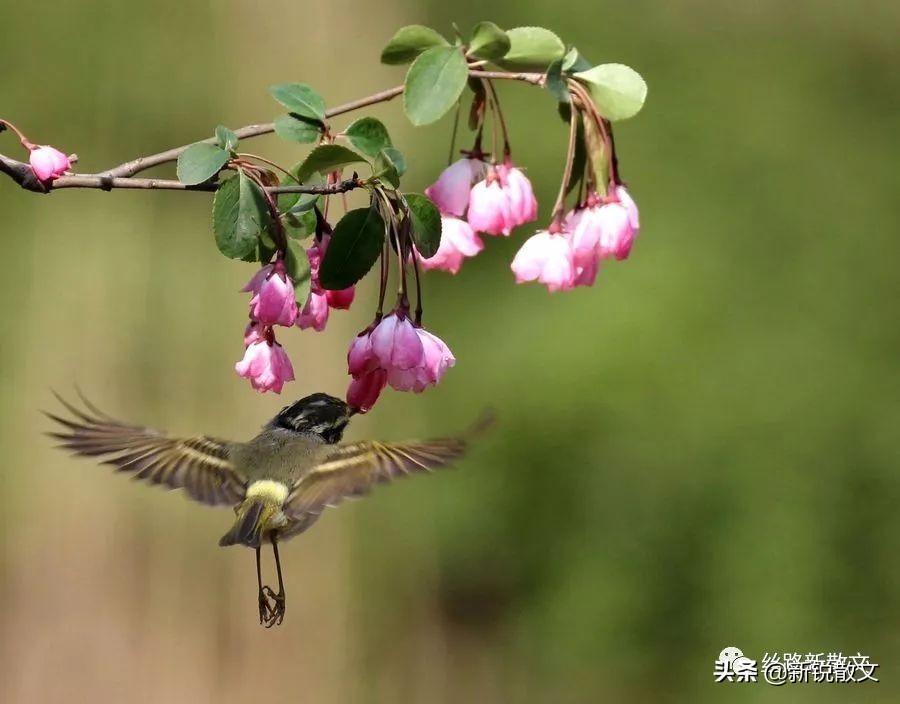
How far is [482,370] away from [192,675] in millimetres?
1901

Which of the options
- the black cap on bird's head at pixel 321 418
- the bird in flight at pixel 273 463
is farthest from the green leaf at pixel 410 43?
the black cap on bird's head at pixel 321 418

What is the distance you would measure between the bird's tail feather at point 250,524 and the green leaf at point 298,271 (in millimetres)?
606

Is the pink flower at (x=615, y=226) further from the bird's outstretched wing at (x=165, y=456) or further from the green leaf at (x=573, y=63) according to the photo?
the bird's outstretched wing at (x=165, y=456)

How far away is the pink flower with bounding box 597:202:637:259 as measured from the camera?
6.32 ft

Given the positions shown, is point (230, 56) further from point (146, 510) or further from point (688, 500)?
point (688, 500)

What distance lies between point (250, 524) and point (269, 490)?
0.30ft

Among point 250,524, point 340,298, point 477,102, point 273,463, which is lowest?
point 250,524

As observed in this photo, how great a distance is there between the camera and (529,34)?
1.87 m

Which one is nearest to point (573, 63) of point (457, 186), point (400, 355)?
point (457, 186)

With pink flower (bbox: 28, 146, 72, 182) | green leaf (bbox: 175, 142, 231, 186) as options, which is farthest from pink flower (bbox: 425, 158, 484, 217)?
pink flower (bbox: 28, 146, 72, 182)

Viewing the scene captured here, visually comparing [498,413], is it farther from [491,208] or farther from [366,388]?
[366,388]

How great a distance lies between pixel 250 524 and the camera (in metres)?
2.28

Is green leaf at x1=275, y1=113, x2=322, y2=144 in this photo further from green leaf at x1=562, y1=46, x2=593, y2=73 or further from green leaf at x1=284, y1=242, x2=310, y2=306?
green leaf at x1=562, y1=46, x2=593, y2=73

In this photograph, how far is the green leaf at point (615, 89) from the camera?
6.04 feet
